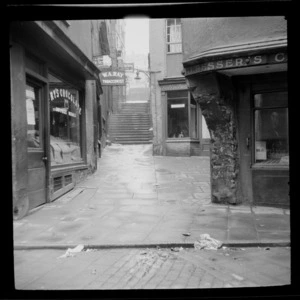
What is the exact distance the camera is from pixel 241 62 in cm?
783

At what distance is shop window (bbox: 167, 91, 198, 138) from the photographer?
1917 cm

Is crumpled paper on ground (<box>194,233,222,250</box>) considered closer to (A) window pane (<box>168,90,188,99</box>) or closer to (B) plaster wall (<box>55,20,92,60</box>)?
(B) plaster wall (<box>55,20,92,60</box>)

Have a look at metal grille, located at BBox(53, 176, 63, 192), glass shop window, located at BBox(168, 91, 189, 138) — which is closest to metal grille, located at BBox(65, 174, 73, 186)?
metal grille, located at BBox(53, 176, 63, 192)

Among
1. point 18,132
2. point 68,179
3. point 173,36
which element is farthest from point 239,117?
point 173,36

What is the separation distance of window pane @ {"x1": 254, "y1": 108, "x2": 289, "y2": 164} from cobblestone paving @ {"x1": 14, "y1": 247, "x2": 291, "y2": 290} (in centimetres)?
345

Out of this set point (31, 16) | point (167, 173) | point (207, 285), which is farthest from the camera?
point (167, 173)

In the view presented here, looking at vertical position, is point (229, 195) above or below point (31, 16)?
below

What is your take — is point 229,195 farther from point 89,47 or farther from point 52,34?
point 89,47

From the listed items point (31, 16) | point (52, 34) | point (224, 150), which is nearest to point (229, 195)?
point (224, 150)

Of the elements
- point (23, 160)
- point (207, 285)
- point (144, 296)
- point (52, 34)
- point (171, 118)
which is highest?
point (52, 34)

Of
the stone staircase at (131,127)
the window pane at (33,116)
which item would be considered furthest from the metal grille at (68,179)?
the stone staircase at (131,127)

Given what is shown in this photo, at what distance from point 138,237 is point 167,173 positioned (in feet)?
23.5

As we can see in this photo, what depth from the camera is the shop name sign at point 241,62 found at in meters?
7.52

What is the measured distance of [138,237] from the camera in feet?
21.4
